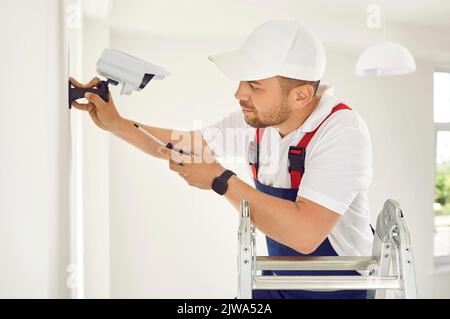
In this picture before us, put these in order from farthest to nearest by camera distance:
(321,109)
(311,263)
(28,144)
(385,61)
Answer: (385,61)
(321,109)
(311,263)
(28,144)

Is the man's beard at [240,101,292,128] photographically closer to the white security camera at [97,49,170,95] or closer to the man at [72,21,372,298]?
the man at [72,21,372,298]

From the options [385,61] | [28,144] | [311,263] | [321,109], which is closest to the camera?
[28,144]

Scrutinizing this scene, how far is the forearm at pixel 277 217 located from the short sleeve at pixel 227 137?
0.11m

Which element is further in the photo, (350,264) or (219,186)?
(219,186)

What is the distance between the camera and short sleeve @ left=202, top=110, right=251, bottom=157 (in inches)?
72.0

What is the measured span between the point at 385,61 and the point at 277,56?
421 mm

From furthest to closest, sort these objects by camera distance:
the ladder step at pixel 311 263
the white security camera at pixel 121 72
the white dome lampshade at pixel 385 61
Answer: the white dome lampshade at pixel 385 61, the white security camera at pixel 121 72, the ladder step at pixel 311 263

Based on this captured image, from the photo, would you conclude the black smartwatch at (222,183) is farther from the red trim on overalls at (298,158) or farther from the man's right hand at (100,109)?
the man's right hand at (100,109)

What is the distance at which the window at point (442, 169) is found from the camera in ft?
6.32

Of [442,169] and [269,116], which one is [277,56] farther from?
[442,169]

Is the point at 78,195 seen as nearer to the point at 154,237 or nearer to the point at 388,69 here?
the point at 154,237

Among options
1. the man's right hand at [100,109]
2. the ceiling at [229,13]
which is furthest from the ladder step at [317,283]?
the ceiling at [229,13]

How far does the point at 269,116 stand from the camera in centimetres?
178

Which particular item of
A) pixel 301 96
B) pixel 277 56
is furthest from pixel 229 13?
pixel 301 96
